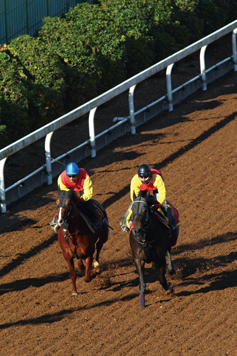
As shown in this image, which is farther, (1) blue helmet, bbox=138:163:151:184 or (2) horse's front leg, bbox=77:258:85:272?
(2) horse's front leg, bbox=77:258:85:272

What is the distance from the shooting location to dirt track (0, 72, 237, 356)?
19.1 feet

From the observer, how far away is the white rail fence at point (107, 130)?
966 cm

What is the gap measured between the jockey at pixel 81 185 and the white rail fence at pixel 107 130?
8.68 ft

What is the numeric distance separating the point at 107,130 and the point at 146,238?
5868mm

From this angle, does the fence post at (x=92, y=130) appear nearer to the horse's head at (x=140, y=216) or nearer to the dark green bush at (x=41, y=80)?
the dark green bush at (x=41, y=80)

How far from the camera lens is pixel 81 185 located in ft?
22.7

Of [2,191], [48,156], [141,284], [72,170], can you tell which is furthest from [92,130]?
[141,284]

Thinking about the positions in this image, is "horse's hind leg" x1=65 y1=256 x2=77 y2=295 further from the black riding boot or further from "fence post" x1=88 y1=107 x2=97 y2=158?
"fence post" x1=88 y1=107 x2=97 y2=158

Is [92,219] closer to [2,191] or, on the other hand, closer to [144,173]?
[144,173]

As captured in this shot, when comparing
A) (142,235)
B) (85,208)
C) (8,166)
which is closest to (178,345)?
(142,235)

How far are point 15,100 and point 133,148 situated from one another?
3024 mm

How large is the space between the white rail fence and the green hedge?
854 mm

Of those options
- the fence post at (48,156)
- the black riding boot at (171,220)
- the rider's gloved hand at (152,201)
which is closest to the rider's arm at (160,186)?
the rider's gloved hand at (152,201)

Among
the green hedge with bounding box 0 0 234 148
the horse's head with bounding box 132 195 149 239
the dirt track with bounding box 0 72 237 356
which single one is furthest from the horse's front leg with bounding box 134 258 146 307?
the green hedge with bounding box 0 0 234 148
